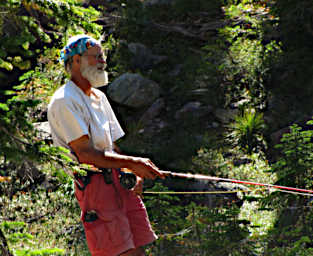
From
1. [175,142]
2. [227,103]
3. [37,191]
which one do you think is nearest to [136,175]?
[37,191]

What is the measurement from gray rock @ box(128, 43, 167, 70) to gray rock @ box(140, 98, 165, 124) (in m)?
1.27

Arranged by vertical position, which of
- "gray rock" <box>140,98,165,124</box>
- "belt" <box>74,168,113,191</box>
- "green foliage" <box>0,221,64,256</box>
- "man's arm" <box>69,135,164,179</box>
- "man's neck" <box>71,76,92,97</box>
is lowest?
"gray rock" <box>140,98,165,124</box>

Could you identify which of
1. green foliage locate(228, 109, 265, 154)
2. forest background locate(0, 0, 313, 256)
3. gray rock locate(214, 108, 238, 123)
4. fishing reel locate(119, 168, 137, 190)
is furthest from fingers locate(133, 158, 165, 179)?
gray rock locate(214, 108, 238, 123)

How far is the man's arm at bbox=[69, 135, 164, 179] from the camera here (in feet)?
8.84

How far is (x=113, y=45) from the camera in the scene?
10.3 metres

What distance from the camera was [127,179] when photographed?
296 cm

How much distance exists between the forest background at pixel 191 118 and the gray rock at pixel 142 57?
0.09 feet

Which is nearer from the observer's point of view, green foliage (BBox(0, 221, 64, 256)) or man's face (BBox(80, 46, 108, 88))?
green foliage (BBox(0, 221, 64, 256))

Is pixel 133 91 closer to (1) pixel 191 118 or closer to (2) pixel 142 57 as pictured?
(2) pixel 142 57

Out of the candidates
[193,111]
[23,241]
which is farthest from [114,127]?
[193,111]

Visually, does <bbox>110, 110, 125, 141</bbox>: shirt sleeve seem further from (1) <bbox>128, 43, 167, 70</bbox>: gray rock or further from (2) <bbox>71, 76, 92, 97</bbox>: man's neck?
(1) <bbox>128, 43, 167, 70</bbox>: gray rock

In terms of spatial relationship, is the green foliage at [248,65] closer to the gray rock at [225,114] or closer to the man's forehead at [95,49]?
the gray rock at [225,114]

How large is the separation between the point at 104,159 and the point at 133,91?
6.33m

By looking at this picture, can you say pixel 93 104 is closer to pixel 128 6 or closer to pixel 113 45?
pixel 113 45
